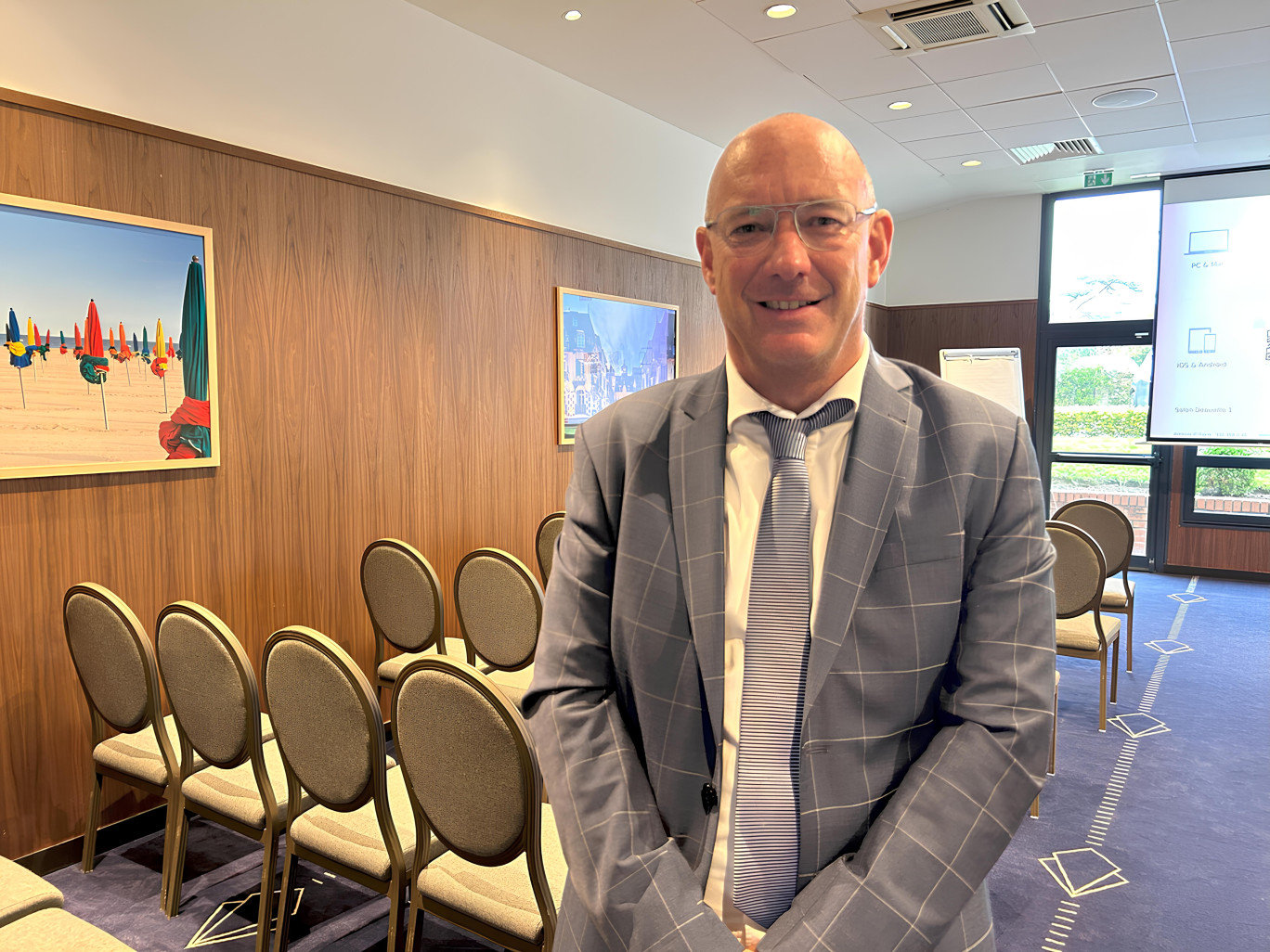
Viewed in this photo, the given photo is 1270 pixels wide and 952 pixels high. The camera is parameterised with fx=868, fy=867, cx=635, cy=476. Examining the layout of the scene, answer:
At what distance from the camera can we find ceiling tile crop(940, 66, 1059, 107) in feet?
17.0

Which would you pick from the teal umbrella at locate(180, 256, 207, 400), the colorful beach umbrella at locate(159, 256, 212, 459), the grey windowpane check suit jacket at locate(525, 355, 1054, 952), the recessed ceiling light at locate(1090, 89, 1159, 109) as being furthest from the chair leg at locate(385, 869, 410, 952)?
the recessed ceiling light at locate(1090, 89, 1159, 109)

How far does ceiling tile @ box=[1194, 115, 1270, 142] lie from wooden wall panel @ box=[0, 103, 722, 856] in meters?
4.65

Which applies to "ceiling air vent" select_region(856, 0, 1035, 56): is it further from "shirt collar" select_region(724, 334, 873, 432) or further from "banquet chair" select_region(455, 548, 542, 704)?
"shirt collar" select_region(724, 334, 873, 432)

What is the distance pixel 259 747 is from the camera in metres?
2.39

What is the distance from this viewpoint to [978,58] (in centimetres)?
494

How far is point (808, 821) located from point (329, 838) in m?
1.65

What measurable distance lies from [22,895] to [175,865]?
1.28m

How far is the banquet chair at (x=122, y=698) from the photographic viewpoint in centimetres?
259

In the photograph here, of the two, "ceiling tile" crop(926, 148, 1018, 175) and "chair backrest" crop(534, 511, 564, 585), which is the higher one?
"ceiling tile" crop(926, 148, 1018, 175)

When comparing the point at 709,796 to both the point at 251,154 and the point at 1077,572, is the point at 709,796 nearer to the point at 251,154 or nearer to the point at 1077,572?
the point at 251,154

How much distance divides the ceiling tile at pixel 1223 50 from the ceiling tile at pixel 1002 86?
67cm

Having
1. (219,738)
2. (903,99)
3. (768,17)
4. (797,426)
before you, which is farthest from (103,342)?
(903,99)

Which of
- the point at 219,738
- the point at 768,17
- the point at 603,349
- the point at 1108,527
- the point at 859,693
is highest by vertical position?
the point at 768,17

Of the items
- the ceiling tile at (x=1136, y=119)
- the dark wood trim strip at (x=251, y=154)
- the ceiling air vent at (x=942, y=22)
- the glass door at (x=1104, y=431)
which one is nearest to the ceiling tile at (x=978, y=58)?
the ceiling air vent at (x=942, y=22)
